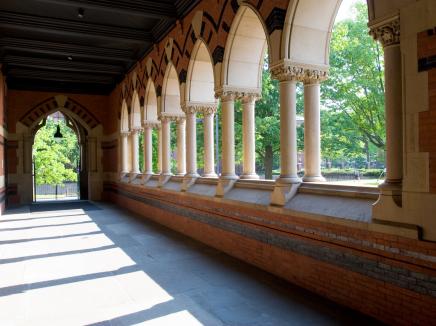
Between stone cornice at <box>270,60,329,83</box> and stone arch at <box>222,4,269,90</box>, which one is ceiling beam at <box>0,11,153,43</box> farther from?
stone cornice at <box>270,60,329,83</box>

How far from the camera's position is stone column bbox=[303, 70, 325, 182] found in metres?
4.77

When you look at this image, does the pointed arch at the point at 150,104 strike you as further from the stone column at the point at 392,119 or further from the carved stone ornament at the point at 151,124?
the stone column at the point at 392,119

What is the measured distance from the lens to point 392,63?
333cm

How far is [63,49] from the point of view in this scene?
1055cm

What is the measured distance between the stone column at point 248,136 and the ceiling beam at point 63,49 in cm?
609

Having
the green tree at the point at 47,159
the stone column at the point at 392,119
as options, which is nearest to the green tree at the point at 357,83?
the stone column at the point at 392,119

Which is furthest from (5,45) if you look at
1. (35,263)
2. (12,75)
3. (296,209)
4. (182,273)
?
(296,209)

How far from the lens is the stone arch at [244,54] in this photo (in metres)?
→ 5.98

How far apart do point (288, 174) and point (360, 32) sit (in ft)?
24.4

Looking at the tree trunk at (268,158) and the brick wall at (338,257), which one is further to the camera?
the tree trunk at (268,158)

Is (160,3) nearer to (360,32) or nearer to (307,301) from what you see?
(360,32)

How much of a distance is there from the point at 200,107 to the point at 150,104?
3.42m

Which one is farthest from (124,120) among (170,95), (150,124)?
(170,95)

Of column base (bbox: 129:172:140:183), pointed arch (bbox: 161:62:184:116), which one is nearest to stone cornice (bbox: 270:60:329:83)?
pointed arch (bbox: 161:62:184:116)
